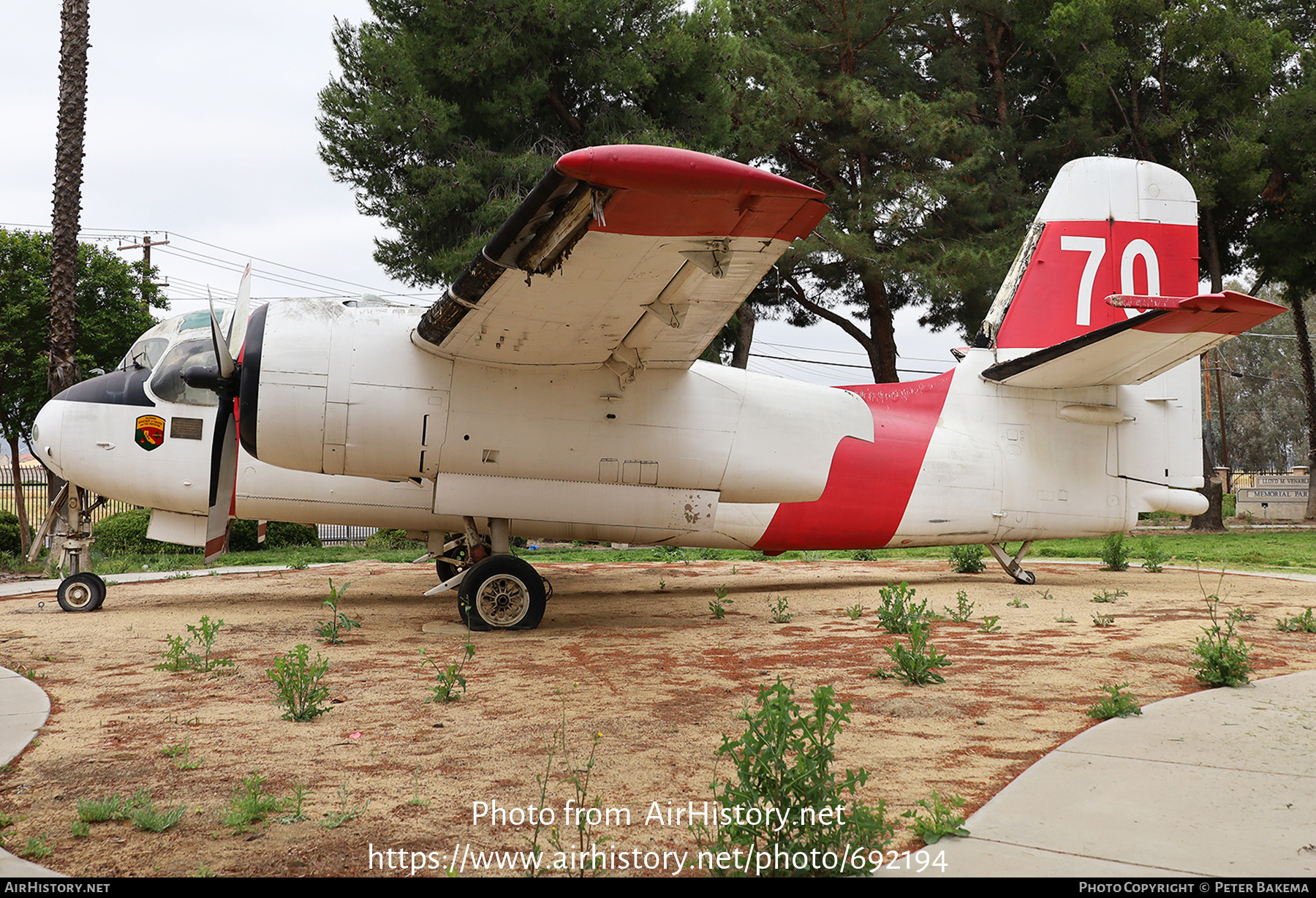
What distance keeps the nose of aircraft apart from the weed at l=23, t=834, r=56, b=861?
7342 mm

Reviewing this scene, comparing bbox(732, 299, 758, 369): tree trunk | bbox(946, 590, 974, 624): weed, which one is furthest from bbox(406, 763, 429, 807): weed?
bbox(732, 299, 758, 369): tree trunk

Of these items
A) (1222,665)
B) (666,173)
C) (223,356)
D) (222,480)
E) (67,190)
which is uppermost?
(67,190)

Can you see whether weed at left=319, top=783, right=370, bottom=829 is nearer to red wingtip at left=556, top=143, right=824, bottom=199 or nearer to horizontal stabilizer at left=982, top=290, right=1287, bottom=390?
red wingtip at left=556, top=143, right=824, bottom=199

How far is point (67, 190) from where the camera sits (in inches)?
529

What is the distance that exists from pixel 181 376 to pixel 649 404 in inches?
197

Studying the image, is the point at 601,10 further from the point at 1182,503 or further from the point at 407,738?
the point at 407,738

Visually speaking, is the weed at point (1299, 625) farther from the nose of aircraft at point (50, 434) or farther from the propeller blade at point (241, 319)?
the nose of aircraft at point (50, 434)

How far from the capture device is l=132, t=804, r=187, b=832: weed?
268cm

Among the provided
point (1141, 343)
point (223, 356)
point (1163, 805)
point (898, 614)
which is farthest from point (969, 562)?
point (223, 356)

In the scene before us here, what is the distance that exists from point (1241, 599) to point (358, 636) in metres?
8.78

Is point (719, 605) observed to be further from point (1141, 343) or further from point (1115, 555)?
point (1115, 555)

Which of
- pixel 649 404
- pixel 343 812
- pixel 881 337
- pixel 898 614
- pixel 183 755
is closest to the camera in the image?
pixel 343 812

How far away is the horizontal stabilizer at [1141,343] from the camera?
734 centimetres

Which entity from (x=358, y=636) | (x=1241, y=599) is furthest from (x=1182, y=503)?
(x=358, y=636)
